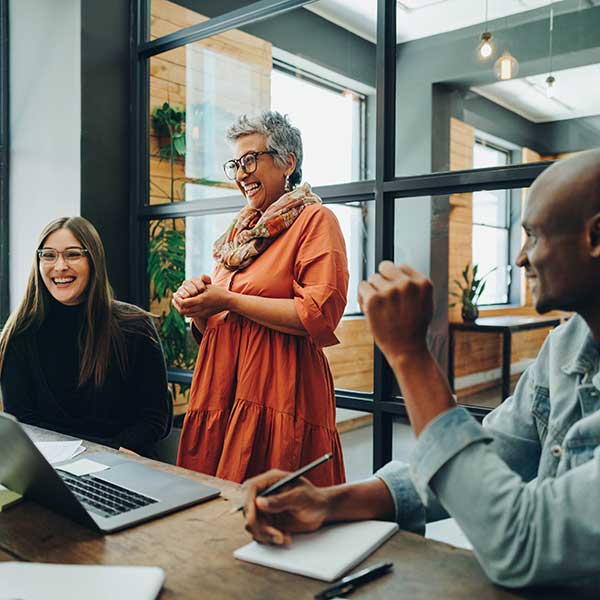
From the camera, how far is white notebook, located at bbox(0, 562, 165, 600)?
757 millimetres

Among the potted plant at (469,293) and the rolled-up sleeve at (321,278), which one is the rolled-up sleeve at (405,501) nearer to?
the rolled-up sleeve at (321,278)

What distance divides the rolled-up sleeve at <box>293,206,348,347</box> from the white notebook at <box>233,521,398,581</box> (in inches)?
33.9

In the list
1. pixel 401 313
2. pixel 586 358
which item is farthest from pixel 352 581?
pixel 586 358

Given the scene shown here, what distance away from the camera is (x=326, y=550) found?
33.9 inches

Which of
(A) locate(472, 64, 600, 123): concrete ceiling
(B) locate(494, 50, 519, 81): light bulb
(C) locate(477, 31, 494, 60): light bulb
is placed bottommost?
(A) locate(472, 64, 600, 123): concrete ceiling

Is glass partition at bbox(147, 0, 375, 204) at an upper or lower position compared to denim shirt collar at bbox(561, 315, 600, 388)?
upper

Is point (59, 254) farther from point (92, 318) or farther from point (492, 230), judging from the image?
point (492, 230)

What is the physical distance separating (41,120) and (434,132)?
86.3 inches

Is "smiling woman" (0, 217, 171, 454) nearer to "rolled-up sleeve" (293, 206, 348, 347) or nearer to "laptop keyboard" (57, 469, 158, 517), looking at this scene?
"rolled-up sleeve" (293, 206, 348, 347)

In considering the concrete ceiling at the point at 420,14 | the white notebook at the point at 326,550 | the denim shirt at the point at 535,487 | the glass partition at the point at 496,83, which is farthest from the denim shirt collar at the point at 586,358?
the concrete ceiling at the point at 420,14

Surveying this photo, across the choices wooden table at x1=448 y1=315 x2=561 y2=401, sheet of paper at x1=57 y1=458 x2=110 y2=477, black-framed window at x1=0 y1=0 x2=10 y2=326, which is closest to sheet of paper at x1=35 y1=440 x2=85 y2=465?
sheet of paper at x1=57 y1=458 x2=110 y2=477

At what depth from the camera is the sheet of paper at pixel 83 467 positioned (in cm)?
126

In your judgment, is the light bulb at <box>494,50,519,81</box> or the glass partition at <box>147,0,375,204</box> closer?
the light bulb at <box>494,50,519,81</box>

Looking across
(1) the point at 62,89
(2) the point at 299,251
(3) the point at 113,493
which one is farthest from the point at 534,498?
(1) the point at 62,89
